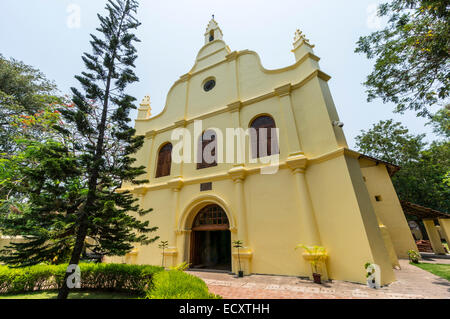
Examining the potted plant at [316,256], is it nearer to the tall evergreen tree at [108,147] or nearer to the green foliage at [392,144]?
the tall evergreen tree at [108,147]

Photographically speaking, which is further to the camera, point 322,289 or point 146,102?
point 146,102

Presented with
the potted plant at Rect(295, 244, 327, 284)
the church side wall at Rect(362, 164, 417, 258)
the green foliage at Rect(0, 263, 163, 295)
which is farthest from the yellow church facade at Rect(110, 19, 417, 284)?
the green foliage at Rect(0, 263, 163, 295)

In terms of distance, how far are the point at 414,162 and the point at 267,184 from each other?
19.5m

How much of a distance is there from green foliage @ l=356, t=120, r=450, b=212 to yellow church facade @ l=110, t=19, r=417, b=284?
8.85 meters

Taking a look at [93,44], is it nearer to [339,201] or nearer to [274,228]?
[274,228]

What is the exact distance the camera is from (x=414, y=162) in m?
17.0

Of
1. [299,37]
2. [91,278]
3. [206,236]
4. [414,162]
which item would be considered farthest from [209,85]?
[414,162]

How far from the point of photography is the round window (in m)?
10.8

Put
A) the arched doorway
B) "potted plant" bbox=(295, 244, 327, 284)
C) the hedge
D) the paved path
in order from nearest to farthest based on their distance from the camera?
the paved path, the hedge, "potted plant" bbox=(295, 244, 327, 284), the arched doorway

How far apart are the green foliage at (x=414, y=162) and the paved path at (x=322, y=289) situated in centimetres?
1542

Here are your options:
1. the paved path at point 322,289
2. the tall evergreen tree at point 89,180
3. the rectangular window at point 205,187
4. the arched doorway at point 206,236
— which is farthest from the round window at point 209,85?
the paved path at point 322,289

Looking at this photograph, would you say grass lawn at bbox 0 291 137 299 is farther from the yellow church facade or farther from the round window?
the round window

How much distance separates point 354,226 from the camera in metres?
5.12

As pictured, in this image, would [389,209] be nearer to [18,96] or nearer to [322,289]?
[322,289]
